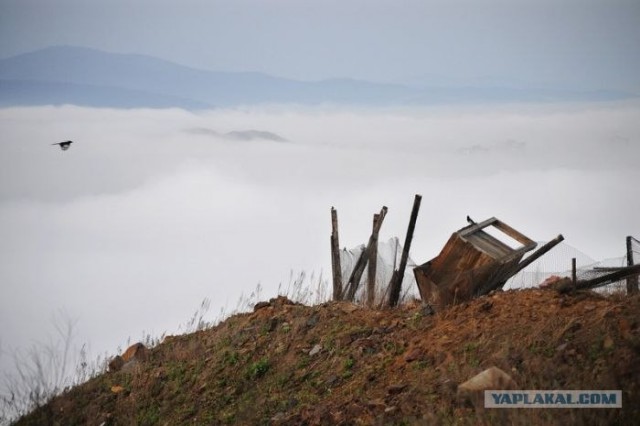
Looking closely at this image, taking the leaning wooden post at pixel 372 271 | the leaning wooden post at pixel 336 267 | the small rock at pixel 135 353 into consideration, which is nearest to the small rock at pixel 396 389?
the leaning wooden post at pixel 372 271

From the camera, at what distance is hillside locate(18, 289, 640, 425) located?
279 inches

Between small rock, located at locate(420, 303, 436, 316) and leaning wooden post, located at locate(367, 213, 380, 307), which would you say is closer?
small rock, located at locate(420, 303, 436, 316)

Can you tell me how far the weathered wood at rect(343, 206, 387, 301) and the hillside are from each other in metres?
1.19

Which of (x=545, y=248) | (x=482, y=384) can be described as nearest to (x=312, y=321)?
(x=545, y=248)

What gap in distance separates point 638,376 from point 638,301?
190cm

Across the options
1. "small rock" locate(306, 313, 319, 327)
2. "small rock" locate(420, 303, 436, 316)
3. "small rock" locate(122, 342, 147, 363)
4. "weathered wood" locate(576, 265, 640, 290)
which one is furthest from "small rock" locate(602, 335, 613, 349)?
"small rock" locate(122, 342, 147, 363)

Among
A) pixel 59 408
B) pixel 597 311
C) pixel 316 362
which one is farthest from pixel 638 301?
pixel 59 408

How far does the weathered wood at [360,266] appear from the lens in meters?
12.0

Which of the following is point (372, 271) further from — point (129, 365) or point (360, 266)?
point (129, 365)

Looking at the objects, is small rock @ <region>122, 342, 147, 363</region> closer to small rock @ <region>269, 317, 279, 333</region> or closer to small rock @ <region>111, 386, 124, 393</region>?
small rock @ <region>111, 386, 124, 393</region>

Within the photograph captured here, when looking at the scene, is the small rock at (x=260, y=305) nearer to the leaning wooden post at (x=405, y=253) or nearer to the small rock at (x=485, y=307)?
the leaning wooden post at (x=405, y=253)

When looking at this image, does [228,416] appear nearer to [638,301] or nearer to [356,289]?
[356,289]

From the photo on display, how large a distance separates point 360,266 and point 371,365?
363 centimetres

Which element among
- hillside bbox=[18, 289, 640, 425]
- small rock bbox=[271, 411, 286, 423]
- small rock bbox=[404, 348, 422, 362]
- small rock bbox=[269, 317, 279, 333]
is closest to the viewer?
hillside bbox=[18, 289, 640, 425]
